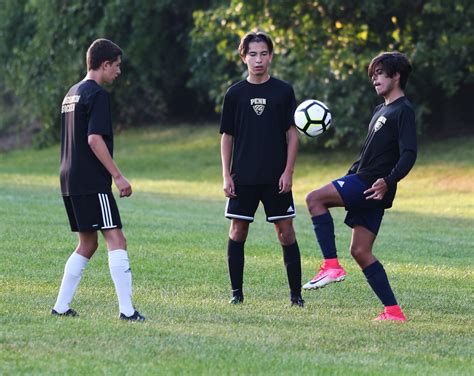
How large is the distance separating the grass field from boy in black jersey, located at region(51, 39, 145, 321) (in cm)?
41

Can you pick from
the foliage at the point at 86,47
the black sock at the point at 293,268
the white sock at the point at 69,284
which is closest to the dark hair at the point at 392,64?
the black sock at the point at 293,268

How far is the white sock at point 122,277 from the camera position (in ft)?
25.4

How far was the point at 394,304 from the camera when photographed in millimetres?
8148

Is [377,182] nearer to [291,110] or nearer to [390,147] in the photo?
[390,147]

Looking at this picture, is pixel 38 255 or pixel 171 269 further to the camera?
pixel 38 255

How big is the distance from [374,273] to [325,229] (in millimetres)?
497

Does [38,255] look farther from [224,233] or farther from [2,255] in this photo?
[224,233]

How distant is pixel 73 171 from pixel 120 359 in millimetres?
1780

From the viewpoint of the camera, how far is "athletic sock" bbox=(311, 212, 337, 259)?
27.3 feet

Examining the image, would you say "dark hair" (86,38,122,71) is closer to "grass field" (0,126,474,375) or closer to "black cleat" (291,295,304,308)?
"grass field" (0,126,474,375)

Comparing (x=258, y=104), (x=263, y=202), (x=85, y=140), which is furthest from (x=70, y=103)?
(x=263, y=202)

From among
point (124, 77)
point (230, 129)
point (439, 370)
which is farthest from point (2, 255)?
point (124, 77)

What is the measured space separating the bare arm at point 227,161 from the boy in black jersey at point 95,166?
1191 mm

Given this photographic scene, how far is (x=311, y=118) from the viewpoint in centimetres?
891
